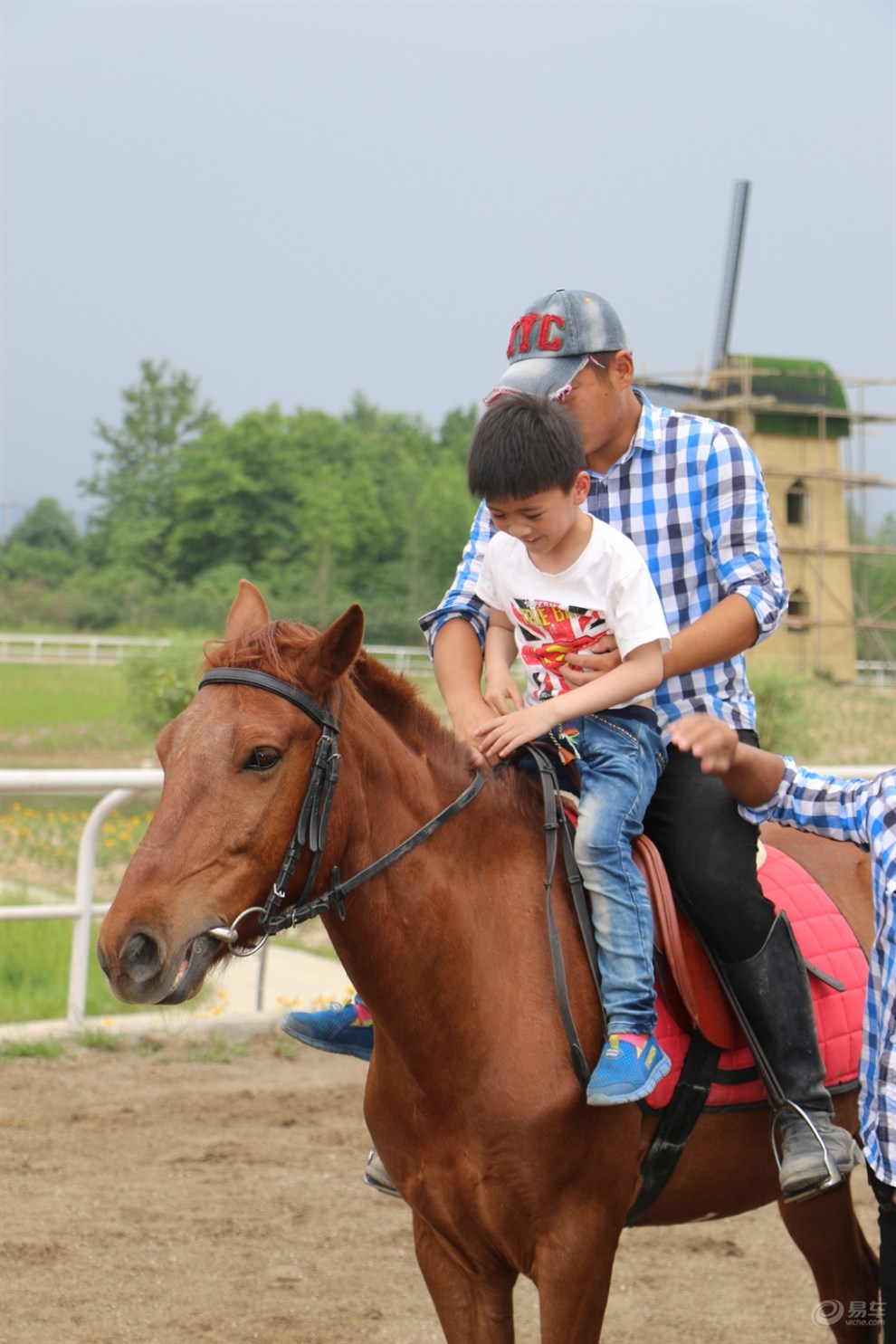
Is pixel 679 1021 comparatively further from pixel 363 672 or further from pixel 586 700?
pixel 363 672

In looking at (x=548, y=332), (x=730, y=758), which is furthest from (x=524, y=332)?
(x=730, y=758)

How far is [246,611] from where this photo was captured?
3.16 m

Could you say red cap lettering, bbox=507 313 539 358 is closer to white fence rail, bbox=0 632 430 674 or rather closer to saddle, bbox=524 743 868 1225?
saddle, bbox=524 743 868 1225

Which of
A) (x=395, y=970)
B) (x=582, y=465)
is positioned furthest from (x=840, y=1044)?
(x=582, y=465)

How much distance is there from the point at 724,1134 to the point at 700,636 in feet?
4.20

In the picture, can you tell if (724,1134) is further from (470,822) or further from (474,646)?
(474,646)

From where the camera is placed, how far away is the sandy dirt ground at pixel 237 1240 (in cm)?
432

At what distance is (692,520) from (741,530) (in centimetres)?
13

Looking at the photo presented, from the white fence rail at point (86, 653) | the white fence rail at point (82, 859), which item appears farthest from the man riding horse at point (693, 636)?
the white fence rail at point (86, 653)

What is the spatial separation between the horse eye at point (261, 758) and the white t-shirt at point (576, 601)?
2.83 feet

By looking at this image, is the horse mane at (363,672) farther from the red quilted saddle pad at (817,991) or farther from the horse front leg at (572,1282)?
the horse front leg at (572,1282)

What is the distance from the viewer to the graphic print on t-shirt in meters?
3.22

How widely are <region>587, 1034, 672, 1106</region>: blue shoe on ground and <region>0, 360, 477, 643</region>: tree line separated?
46.7 m

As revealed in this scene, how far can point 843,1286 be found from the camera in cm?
389
